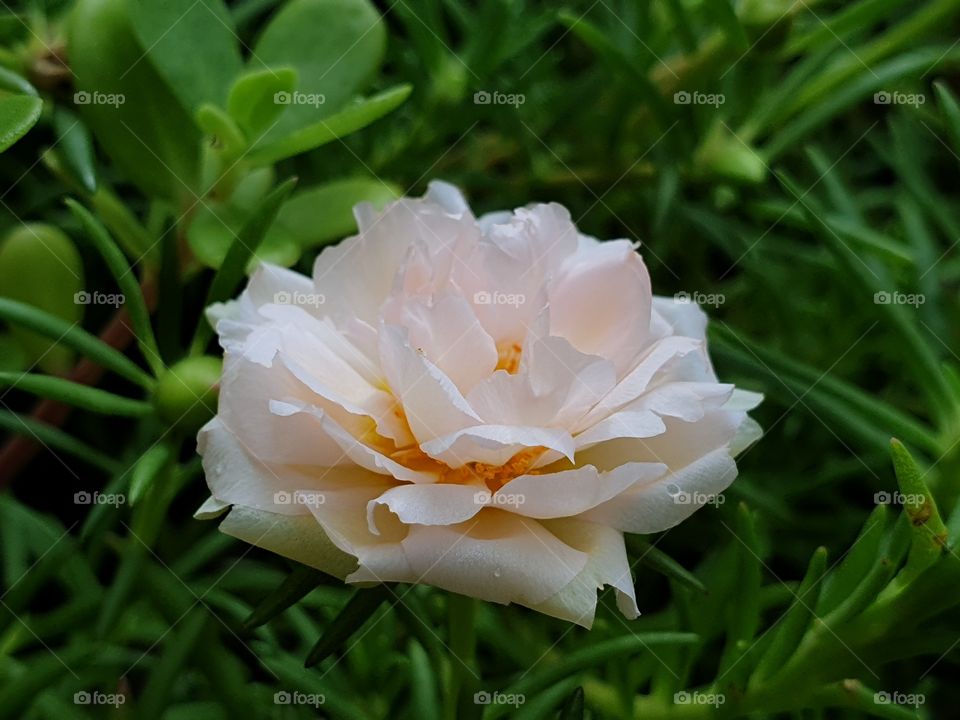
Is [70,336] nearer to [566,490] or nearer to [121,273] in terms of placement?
[121,273]

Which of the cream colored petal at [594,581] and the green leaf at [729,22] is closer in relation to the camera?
the cream colored petal at [594,581]

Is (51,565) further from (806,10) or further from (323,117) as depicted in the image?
(806,10)

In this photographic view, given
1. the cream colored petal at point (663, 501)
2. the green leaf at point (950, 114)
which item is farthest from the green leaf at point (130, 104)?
the green leaf at point (950, 114)

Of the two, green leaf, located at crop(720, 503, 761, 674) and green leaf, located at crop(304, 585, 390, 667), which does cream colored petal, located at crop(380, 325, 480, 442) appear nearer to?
green leaf, located at crop(304, 585, 390, 667)

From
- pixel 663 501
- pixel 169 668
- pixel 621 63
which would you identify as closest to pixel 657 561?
pixel 663 501

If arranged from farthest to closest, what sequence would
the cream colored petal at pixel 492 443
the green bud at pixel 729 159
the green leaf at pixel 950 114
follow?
1. the green bud at pixel 729 159
2. the green leaf at pixel 950 114
3. the cream colored petal at pixel 492 443

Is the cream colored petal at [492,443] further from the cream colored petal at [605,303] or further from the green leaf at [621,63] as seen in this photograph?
the green leaf at [621,63]

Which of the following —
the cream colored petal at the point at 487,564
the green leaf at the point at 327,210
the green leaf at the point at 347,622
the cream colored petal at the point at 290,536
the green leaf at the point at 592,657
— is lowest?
the green leaf at the point at 592,657

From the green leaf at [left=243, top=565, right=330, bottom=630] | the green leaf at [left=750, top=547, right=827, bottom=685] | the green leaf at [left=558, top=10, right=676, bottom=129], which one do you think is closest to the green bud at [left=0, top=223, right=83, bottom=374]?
the green leaf at [left=243, top=565, right=330, bottom=630]
